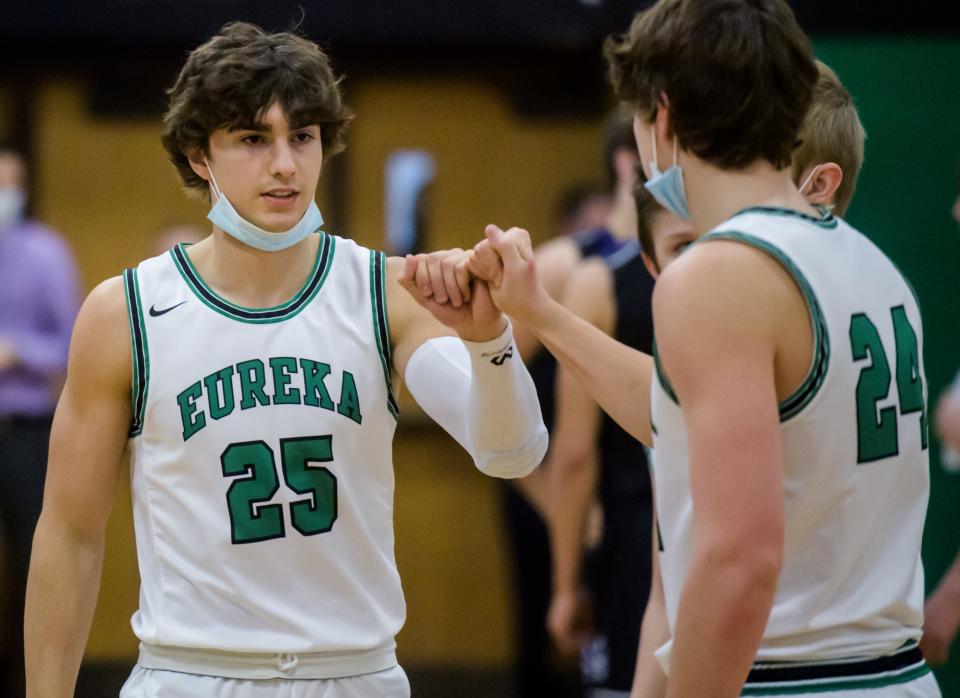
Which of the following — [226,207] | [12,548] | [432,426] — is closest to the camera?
[226,207]

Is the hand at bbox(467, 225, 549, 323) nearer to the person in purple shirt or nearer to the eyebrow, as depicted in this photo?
the eyebrow

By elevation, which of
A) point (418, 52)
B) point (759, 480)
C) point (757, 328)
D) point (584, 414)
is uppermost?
point (418, 52)

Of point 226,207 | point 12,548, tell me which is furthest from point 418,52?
point 226,207

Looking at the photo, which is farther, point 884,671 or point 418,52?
point 418,52

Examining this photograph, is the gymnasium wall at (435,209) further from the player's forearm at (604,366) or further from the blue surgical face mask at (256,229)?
the player's forearm at (604,366)

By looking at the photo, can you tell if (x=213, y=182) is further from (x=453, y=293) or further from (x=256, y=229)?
(x=453, y=293)

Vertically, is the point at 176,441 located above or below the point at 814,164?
below

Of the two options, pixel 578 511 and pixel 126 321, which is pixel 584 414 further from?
pixel 126 321

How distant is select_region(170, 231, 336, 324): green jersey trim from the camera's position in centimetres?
291

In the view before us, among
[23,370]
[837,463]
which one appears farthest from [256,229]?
[23,370]

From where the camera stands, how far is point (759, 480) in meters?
2.00

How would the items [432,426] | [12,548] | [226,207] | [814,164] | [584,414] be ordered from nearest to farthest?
[814,164]
[226,207]
[584,414]
[12,548]
[432,426]

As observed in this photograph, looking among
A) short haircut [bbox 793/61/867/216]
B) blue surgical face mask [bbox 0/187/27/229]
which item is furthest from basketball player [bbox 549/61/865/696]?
blue surgical face mask [bbox 0/187/27/229]

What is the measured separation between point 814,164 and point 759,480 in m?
0.94
